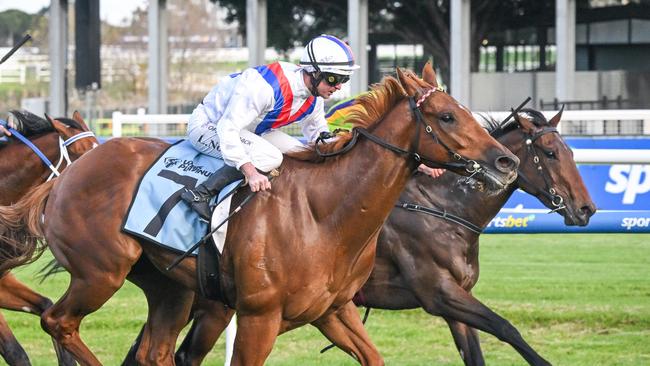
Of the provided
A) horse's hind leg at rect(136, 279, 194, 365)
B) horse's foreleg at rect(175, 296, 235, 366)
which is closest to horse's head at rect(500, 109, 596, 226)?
horse's foreleg at rect(175, 296, 235, 366)

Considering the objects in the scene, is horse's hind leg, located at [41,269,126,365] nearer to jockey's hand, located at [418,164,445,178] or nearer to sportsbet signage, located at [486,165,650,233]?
jockey's hand, located at [418,164,445,178]

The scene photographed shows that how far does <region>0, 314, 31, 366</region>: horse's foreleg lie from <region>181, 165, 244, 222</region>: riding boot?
1661 mm

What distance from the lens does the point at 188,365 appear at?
5949mm

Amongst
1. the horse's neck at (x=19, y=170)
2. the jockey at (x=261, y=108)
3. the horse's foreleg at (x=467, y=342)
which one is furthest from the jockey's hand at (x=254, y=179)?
the horse's neck at (x=19, y=170)

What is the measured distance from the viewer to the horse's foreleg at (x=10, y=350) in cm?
630

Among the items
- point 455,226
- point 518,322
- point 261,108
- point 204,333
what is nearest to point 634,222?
point 518,322

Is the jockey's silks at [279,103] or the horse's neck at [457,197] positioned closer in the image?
the jockey's silks at [279,103]

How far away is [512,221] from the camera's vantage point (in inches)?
318

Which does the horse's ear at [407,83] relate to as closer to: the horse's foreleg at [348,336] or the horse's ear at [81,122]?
the horse's foreleg at [348,336]

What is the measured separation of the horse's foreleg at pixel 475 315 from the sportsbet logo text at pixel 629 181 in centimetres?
Answer: 257

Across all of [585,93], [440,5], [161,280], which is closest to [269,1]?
[440,5]

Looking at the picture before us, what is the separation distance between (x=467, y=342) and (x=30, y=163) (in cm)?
279

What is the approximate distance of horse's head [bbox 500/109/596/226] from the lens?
6.32 meters

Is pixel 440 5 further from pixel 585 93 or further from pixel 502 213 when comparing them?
pixel 502 213
